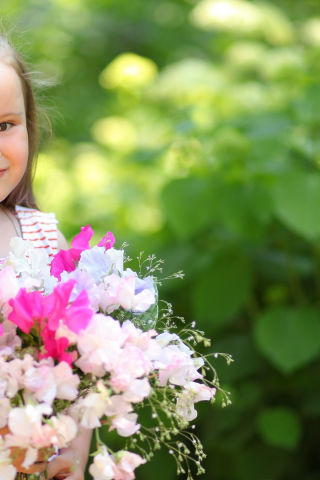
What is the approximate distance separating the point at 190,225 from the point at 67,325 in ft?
3.72

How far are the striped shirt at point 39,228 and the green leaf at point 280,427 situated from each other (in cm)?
104

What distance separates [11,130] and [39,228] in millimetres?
207

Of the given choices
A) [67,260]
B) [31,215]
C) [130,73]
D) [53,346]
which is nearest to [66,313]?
[53,346]

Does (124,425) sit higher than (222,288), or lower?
higher

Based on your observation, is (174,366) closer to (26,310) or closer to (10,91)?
(26,310)

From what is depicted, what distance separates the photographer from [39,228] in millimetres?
995

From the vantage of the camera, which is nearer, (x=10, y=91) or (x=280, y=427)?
(x=10, y=91)

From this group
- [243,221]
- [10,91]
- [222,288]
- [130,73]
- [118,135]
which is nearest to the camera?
[10,91]

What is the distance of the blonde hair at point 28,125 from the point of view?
91 centimetres

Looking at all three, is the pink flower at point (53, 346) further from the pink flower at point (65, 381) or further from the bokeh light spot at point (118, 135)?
the bokeh light spot at point (118, 135)

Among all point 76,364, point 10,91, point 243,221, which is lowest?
point 243,221

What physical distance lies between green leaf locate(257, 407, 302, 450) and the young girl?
95 cm

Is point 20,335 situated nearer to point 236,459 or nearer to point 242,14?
point 236,459

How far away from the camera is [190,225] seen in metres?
1.71
